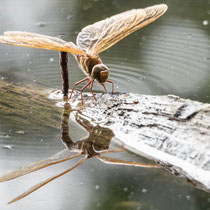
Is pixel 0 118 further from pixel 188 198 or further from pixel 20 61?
pixel 188 198

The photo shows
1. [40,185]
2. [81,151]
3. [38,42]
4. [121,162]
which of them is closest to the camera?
[40,185]

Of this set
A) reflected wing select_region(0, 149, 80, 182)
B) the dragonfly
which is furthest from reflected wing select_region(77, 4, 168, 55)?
reflected wing select_region(0, 149, 80, 182)

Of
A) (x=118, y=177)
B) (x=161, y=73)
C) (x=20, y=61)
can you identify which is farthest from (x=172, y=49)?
(x=118, y=177)

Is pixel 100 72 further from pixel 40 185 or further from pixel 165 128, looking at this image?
pixel 40 185

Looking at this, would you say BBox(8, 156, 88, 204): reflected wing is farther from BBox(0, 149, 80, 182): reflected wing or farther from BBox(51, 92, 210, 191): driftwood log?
BBox(51, 92, 210, 191): driftwood log

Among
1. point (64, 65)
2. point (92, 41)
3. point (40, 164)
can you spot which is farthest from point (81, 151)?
point (92, 41)

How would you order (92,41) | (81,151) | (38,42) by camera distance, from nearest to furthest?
(81,151)
(38,42)
(92,41)

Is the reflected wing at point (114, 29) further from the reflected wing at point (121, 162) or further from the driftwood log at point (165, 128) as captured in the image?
the reflected wing at point (121, 162)
